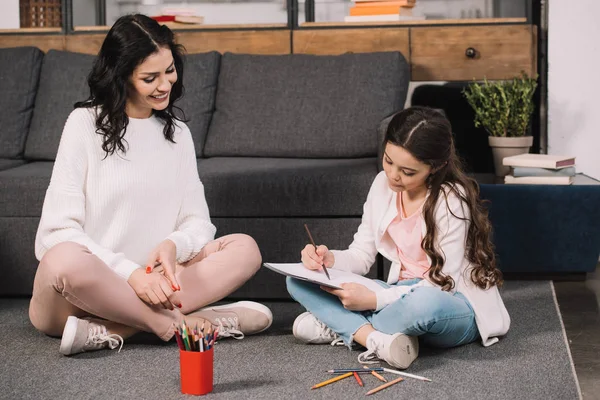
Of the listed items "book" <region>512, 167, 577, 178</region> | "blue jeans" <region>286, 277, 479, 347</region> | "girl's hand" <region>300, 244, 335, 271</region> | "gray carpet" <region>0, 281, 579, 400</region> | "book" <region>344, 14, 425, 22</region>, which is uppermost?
"book" <region>344, 14, 425, 22</region>

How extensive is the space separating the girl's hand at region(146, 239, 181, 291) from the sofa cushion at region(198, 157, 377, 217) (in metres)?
0.54

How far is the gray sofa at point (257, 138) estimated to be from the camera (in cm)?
293

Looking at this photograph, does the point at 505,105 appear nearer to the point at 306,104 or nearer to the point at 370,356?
the point at 306,104

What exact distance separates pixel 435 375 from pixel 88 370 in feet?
2.72

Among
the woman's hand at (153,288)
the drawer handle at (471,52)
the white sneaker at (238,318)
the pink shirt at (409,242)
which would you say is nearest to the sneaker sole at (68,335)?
the woman's hand at (153,288)

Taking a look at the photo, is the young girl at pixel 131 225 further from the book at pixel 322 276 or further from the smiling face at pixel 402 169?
the smiling face at pixel 402 169

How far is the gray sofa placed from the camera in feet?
9.60

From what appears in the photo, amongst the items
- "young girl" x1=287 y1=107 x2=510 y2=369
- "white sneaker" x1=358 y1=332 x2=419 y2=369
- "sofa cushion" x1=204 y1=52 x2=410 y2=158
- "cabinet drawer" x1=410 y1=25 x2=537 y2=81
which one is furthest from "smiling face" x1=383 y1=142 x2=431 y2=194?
"cabinet drawer" x1=410 y1=25 x2=537 y2=81

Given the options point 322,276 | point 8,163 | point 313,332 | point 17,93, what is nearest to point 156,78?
point 322,276

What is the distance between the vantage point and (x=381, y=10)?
3809 mm

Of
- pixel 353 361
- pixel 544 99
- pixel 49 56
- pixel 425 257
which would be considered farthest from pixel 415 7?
pixel 353 361

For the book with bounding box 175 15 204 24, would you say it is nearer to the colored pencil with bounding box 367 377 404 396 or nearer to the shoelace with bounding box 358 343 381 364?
the shoelace with bounding box 358 343 381 364

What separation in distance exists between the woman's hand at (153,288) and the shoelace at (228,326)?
213mm

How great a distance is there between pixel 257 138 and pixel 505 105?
94 cm
